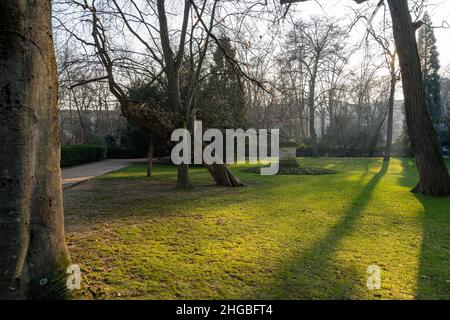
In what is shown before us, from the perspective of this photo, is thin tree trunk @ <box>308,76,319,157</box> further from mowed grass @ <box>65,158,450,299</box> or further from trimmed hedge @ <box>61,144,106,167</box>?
mowed grass @ <box>65,158,450,299</box>

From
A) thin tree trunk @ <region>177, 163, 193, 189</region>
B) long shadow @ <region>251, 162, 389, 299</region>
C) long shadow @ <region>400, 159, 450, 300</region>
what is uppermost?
thin tree trunk @ <region>177, 163, 193, 189</region>

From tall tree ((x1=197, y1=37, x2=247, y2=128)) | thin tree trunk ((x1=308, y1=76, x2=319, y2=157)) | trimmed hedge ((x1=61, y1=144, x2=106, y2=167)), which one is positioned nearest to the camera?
tall tree ((x1=197, y1=37, x2=247, y2=128))

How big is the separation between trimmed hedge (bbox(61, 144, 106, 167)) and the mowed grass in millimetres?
11691

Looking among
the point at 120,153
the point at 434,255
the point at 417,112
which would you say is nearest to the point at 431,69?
the point at 417,112

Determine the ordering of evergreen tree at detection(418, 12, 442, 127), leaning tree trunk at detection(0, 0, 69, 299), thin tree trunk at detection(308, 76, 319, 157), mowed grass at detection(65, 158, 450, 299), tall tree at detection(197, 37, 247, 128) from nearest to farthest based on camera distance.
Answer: leaning tree trunk at detection(0, 0, 69, 299)
mowed grass at detection(65, 158, 450, 299)
tall tree at detection(197, 37, 247, 128)
thin tree trunk at detection(308, 76, 319, 157)
evergreen tree at detection(418, 12, 442, 127)

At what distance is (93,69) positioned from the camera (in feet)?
31.8

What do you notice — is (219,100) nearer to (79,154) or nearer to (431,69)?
(79,154)

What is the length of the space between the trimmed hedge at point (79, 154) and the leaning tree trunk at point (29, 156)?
1682 cm

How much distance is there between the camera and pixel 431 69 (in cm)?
2992

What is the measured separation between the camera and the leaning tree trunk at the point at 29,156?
2.16 meters

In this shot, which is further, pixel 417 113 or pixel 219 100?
pixel 219 100

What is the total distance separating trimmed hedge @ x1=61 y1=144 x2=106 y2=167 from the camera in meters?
17.9

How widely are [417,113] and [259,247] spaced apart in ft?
22.3

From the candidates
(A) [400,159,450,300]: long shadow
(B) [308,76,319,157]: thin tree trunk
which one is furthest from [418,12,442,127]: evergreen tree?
(A) [400,159,450,300]: long shadow
